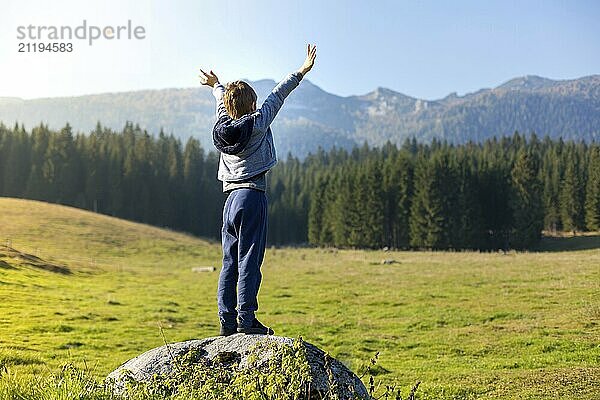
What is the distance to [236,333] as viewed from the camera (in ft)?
21.2

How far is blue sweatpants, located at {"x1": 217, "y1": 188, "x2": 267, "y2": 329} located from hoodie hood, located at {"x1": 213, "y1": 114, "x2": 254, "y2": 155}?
1.73ft

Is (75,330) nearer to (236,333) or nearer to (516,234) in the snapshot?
(236,333)

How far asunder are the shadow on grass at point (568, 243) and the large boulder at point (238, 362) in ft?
252

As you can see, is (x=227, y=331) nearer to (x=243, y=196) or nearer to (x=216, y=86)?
(x=243, y=196)

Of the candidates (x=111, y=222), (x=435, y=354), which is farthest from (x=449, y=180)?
(x=435, y=354)

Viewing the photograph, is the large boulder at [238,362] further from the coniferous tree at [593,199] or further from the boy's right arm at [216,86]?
the coniferous tree at [593,199]

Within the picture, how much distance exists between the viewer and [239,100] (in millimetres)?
6645

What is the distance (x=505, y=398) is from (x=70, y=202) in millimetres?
86756

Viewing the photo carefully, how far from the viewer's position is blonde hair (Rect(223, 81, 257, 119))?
665cm

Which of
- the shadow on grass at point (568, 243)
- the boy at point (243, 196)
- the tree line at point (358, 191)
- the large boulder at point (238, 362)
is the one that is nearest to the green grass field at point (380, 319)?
the large boulder at point (238, 362)

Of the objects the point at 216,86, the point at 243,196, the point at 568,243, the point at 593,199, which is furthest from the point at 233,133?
the point at 593,199

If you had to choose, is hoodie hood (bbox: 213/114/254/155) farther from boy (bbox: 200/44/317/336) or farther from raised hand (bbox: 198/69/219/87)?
raised hand (bbox: 198/69/219/87)

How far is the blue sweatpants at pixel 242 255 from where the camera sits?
6.46 meters

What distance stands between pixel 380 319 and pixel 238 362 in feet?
51.4
